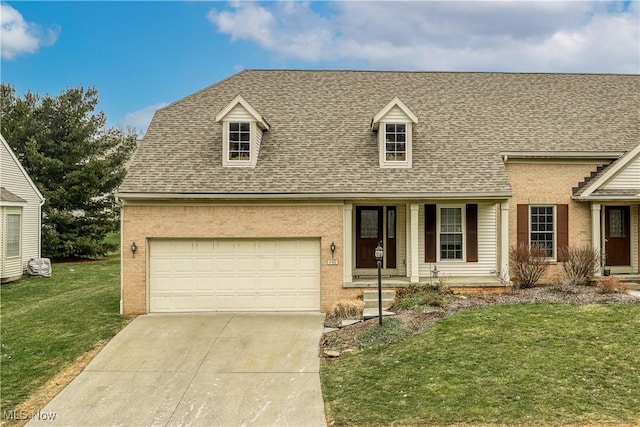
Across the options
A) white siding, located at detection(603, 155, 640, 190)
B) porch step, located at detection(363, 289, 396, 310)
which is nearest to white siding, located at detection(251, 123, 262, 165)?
porch step, located at detection(363, 289, 396, 310)

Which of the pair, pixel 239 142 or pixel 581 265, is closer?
pixel 581 265

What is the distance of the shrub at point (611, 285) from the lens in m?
12.1

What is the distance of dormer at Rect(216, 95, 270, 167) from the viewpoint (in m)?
13.6

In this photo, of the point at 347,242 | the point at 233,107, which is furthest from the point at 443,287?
the point at 233,107

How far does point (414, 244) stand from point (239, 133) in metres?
6.40

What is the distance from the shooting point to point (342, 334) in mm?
10273

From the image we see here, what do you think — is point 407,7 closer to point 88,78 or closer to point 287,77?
point 287,77

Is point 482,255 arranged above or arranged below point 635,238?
below

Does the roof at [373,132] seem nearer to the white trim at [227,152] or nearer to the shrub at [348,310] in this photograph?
the white trim at [227,152]

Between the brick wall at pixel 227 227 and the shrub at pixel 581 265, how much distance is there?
6907 mm

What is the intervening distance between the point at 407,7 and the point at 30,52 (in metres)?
21.4

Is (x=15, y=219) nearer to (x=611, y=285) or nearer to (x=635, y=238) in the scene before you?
(x=611, y=285)

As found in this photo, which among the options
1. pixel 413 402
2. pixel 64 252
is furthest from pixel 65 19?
pixel 413 402

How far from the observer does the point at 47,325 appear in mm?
11617
